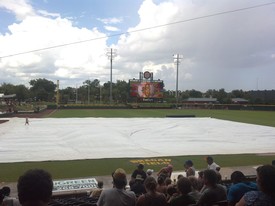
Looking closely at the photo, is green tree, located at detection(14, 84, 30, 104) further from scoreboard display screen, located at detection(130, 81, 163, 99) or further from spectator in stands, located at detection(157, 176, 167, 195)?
spectator in stands, located at detection(157, 176, 167, 195)

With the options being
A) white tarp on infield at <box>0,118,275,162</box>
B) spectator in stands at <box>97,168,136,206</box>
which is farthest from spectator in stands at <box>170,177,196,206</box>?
white tarp on infield at <box>0,118,275,162</box>

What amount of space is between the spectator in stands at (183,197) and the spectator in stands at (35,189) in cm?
376

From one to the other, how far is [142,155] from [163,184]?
15.2 metres

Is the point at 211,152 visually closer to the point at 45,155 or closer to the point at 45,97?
the point at 45,155

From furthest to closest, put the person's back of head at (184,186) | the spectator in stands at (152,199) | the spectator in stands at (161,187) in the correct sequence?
1. the spectator in stands at (161,187)
2. the person's back of head at (184,186)
3. the spectator in stands at (152,199)

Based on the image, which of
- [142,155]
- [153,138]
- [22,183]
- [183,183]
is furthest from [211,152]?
[22,183]

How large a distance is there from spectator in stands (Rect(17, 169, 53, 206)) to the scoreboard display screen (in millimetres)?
88715

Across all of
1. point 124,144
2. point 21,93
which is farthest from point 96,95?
point 124,144

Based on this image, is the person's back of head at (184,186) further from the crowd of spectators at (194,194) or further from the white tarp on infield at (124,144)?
the white tarp on infield at (124,144)

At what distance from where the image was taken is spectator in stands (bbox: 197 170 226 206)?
21.5 feet

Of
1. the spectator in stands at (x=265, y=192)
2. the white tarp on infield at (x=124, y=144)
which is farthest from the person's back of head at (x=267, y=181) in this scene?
the white tarp on infield at (x=124, y=144)

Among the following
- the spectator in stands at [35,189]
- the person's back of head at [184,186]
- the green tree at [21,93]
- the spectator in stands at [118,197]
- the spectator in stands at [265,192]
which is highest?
the green tree at [21,93]

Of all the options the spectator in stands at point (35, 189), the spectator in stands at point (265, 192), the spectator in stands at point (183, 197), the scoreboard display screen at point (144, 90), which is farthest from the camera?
the scoreboard display screen at point (144, 90)

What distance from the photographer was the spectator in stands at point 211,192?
6539mm
